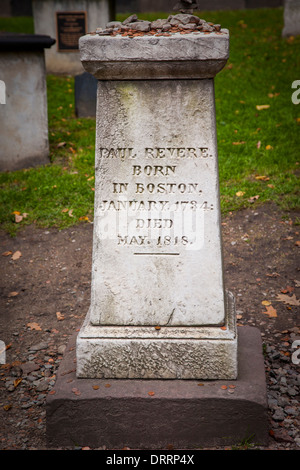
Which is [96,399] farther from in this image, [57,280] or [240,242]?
[240,242]

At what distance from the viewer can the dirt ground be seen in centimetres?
356

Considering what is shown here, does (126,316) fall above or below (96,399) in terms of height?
above

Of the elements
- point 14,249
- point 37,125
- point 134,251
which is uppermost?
point 134,251

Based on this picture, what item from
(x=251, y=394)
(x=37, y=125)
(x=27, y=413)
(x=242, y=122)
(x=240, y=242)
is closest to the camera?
(x=251, y=394)

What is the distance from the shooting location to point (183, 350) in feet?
10.6

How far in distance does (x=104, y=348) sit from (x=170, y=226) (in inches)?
30.3

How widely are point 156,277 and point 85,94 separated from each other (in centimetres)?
612

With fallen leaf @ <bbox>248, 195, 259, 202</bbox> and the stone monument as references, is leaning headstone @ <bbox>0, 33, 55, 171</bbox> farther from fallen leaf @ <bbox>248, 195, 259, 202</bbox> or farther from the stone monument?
the stone monument

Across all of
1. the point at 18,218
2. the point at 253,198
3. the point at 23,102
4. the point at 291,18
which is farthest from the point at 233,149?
the point at 291,18

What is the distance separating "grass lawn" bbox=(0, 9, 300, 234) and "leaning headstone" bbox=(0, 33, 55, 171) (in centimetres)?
24

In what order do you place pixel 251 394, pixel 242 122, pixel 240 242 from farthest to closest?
pixel 242 122 < pixel 240 242 < pixel 251 394

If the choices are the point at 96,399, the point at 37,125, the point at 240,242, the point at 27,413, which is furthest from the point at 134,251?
the point at 37,125

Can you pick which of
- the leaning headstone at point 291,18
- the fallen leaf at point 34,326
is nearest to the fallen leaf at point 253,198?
the fallen leaf at point 34,326

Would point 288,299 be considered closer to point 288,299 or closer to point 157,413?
point 288,299
